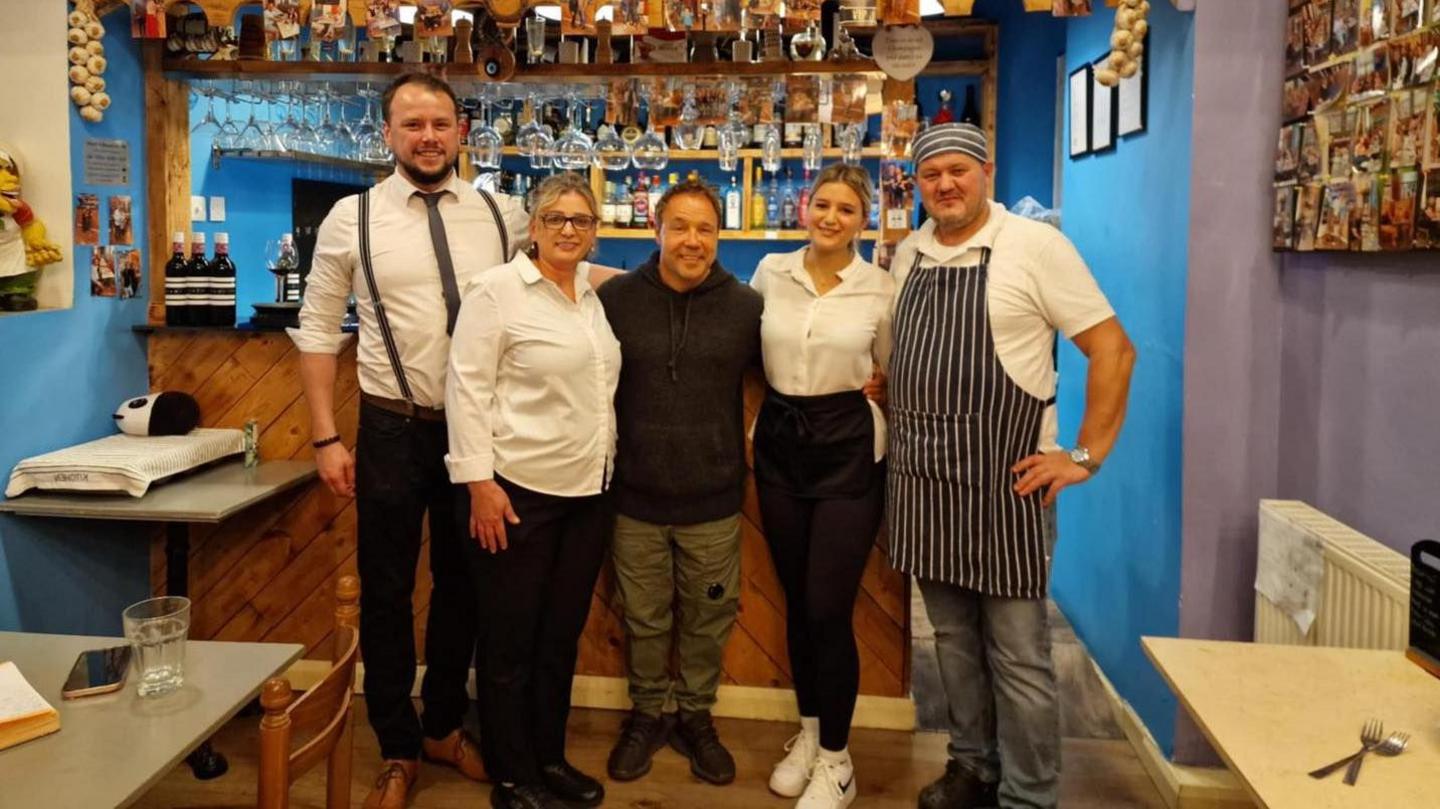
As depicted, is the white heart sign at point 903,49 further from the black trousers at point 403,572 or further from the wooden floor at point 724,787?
the wooden floor at point 724,787

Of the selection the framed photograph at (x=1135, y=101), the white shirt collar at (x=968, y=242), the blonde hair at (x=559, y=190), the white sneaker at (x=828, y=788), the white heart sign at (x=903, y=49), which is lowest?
the white sneaker at (x=828, y=788)

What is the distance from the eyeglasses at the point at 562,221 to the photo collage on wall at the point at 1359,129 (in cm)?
162

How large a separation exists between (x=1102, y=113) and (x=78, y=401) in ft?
10.9

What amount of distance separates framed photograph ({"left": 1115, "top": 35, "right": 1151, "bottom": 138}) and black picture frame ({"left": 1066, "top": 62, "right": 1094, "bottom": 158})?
1.54 feet

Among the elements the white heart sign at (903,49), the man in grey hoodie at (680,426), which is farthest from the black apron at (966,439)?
the white heart sign at (903,49)

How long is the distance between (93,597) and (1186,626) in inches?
119

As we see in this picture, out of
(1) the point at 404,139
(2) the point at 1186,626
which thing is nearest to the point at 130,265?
(1) the point at 404,139

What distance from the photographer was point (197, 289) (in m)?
3.27

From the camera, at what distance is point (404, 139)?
2465mm

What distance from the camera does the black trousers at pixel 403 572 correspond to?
2529 millimetres

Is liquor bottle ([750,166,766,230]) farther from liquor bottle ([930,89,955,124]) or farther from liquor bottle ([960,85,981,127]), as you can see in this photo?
liquor bottle ([960,85,981,127])

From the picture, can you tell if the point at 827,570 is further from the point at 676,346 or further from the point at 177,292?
the point at 177,292

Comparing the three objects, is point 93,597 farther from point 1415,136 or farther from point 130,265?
point 1415,136

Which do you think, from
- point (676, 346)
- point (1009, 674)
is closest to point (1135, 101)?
point (676, 346)
